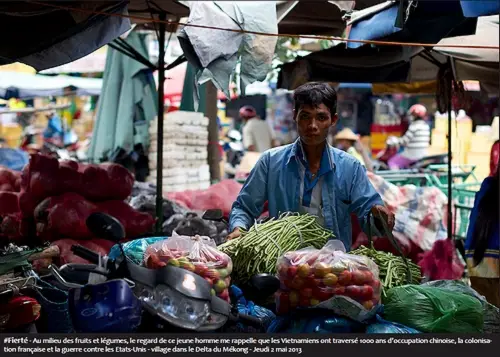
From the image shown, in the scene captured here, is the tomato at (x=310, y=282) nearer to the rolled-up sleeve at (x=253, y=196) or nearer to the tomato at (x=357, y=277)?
the tomato at (x=357, y=277)

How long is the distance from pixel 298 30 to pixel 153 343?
17.7ft

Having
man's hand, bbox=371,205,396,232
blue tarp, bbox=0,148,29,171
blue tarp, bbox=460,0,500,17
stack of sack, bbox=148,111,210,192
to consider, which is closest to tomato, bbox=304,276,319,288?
man's hand, bbox=371,205,396,232

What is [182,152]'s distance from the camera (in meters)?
11.3

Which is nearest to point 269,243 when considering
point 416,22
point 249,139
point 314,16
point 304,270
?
point 304,270

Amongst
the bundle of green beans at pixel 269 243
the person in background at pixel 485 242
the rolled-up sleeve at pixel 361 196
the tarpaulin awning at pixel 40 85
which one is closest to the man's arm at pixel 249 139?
the tarpaulin awning at pixel 40 85

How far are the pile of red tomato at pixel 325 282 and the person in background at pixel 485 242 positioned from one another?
351cm

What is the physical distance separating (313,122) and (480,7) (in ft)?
3.43

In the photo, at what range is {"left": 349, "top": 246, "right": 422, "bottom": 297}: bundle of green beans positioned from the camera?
4194mm

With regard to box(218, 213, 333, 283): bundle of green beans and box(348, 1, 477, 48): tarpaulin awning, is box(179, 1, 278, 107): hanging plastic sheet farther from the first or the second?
box(218, 213, 333, 283): bundle of green beans

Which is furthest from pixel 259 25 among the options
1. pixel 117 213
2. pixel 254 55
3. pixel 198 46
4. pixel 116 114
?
pixel 116 114

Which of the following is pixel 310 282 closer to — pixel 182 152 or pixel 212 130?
pixel 182 152

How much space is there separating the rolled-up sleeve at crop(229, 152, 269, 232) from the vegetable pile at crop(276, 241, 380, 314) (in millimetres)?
1200

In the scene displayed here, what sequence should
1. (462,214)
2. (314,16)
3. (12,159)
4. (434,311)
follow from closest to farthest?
(434,311) → (314,16) → (462,214) → (12,159)
